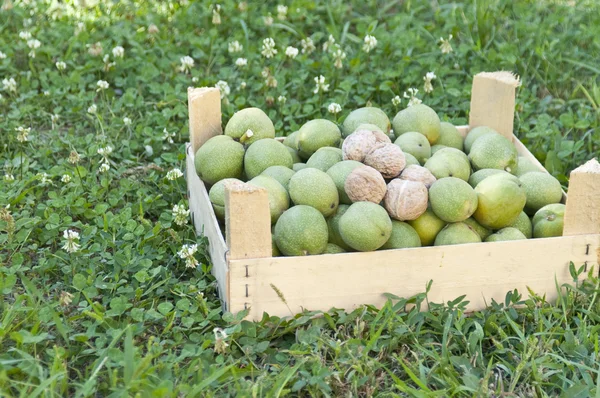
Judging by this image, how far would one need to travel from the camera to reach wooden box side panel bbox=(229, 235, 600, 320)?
319 cm

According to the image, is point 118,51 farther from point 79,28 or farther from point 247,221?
point 247,221

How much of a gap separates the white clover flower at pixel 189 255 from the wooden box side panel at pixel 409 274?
404 mm

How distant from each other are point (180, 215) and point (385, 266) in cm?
108

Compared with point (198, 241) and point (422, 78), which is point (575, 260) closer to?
point (198, 241)

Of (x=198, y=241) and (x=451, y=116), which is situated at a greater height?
(x=451, y=116)

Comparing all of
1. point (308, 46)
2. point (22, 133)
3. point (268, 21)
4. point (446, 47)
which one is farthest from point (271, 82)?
point (22, 133)

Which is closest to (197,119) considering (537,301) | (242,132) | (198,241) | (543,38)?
(242,132)

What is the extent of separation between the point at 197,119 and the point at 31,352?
1418mm

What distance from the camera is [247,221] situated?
310 centimetres

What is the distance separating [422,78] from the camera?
5398 millimetres

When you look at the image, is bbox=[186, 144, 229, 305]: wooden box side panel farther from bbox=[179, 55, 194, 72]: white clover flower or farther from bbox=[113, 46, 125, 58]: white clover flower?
bbox=[113, 46, 125, 58]: white clover flower

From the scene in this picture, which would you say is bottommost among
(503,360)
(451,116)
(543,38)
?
(503,360)

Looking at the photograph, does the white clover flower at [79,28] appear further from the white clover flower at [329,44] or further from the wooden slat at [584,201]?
the wooden slat at [584,201]

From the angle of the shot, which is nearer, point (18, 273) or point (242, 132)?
point (18, 273)
